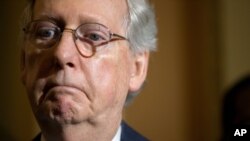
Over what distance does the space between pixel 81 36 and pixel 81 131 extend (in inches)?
8.6

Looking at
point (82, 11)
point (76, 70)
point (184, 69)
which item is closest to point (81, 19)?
point (82, 11)

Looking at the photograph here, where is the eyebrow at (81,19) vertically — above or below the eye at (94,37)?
above

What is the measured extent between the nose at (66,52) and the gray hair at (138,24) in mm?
167

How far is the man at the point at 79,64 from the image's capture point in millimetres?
841

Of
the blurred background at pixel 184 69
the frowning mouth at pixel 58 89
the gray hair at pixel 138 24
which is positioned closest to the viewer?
the frowning mouth at pixel 58 89

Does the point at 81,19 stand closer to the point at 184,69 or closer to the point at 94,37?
the point at 94,37

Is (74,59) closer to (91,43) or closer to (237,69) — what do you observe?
(91,43)

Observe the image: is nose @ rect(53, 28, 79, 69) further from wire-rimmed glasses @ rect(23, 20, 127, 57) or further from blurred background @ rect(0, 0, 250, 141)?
blurred background @ rect(0, 0, 250, 141)

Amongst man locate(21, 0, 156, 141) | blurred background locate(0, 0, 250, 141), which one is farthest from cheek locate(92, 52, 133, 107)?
blurred background locate(0, 0, 250, 141)

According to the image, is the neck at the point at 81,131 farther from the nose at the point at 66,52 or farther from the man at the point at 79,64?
the nose at the point at 66,52

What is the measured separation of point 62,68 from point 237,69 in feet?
3.72

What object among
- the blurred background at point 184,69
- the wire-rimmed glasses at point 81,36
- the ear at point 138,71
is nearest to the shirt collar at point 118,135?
the ear at point 138,71

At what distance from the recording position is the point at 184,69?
186 cm

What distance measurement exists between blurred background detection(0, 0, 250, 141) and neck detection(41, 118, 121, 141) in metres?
0.88
